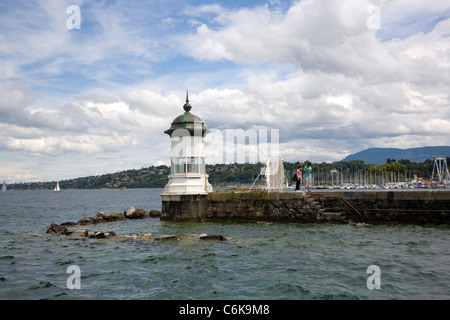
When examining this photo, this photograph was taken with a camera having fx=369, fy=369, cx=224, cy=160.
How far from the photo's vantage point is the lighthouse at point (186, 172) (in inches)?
909

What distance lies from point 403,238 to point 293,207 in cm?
642

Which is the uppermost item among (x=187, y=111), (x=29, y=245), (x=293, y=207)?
(x=187, y=111)

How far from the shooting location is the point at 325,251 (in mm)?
14023

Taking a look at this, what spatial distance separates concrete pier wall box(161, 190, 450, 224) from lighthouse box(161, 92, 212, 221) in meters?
0.06

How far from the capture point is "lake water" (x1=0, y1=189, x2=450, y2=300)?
32.3ft

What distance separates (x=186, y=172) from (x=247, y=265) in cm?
1181

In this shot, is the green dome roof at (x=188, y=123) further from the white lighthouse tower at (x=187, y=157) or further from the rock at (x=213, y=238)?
the rock at (x=213, y=238)

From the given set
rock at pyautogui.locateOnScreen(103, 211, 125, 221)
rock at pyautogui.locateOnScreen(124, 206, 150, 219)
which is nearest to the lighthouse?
rock at pyautogui.locateOnScreen(124, 206, 150, 219)

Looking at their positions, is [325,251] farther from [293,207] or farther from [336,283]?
[293,207]

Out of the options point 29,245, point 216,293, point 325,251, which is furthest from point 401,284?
point 29,245

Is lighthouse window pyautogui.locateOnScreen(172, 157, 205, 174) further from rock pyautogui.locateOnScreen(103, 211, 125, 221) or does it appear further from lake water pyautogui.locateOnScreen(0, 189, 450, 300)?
rock pyautogui.locateOnScreen(103, 211, 125, 221)

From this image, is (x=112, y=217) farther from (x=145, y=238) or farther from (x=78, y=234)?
(x=145, y=238)

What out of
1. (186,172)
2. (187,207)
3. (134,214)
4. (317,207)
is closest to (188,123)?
(186,172)

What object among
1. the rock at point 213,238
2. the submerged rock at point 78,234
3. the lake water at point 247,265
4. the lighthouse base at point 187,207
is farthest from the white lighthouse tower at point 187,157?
the rock at point 213,238
